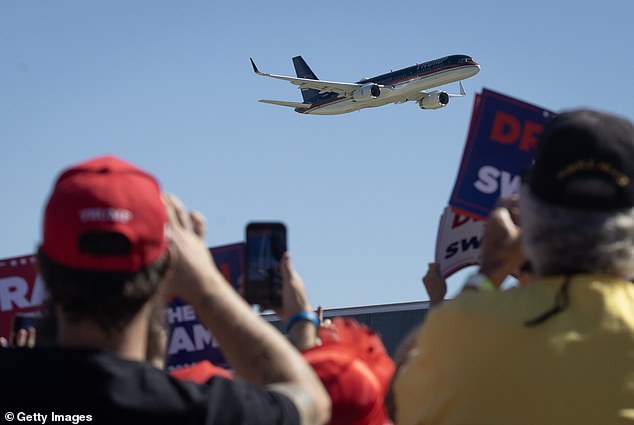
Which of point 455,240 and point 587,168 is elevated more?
point 587,168

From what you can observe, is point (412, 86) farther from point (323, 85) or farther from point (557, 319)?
point (557, 319)

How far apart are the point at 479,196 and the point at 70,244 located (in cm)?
383

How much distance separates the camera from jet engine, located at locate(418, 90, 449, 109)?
5394cm

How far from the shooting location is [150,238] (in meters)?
2.08

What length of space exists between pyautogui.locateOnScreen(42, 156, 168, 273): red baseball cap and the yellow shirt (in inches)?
33.0

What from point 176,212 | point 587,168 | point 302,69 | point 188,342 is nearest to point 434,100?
point 302,69

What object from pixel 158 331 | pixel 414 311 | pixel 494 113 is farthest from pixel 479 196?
pixel 414 311

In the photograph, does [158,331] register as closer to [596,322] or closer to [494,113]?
[596,322]

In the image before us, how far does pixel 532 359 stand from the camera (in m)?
2.50

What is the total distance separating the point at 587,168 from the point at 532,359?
508 mm

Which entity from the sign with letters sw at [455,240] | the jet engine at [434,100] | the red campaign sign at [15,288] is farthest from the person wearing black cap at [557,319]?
the jet engine at [434,100]

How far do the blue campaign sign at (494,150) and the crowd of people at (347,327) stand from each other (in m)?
2.47

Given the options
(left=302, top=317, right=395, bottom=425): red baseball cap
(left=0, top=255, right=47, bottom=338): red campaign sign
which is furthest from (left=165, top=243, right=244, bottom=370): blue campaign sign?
(left=302, top=317, right=395, bottom=425): red baseball cap

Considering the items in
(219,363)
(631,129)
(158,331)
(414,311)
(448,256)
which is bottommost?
(414,311)
